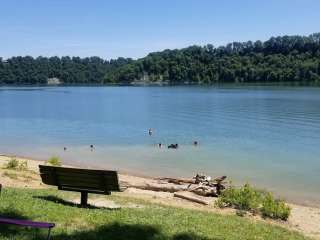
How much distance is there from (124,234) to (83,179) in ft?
8.64

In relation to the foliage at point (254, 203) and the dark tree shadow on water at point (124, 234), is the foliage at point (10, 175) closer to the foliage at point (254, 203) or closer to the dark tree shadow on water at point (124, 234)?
the foliage at point (254, 203)

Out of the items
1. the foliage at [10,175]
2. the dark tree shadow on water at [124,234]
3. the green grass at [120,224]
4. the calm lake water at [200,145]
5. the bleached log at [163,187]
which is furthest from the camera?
the calm lake water at [200,145]

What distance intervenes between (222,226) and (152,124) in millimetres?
45748

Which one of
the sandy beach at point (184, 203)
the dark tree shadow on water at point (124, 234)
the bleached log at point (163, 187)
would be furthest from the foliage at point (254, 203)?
the dark tree shadow on water at point (124, 234)

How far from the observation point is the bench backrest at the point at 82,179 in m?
9.88

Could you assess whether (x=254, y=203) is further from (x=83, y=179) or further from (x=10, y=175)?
(x=10, y=175)

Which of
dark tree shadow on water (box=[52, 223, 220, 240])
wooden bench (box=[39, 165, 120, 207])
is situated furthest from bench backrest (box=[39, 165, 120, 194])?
dark tree shadow on water (box=[52, 223, 220, 240])

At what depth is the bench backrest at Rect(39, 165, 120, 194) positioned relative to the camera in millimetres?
9883

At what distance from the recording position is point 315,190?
69.8ft

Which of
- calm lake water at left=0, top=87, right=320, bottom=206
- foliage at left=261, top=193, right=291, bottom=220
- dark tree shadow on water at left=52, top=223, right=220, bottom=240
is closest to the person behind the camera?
dark tree shadow on water at left=52, top=223, right=220, bottom=240

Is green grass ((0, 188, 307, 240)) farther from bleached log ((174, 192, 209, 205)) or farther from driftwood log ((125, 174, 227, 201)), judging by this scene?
driftwood log ((125, 174, 227, 201))

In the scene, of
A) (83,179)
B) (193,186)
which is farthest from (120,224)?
(193,186)

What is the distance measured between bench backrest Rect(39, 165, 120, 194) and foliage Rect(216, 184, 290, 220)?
179 inches

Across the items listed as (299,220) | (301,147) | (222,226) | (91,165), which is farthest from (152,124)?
(222,226)
